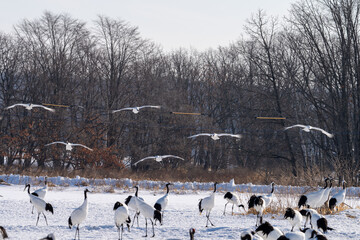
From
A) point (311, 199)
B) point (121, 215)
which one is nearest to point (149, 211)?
point (121, 215)

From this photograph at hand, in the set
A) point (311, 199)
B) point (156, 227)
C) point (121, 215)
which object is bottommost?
point (156, 227)

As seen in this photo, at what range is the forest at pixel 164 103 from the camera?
3516cm

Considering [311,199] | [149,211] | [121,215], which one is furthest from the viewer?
[311,199]

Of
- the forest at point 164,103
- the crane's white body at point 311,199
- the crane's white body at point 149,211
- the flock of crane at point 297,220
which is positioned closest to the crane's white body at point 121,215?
the crane's white body at point 149,211

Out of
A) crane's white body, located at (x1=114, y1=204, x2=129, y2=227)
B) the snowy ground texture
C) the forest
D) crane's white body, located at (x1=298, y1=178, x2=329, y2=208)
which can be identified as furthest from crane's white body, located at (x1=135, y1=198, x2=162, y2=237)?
the forest

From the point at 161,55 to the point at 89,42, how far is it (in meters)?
13.0

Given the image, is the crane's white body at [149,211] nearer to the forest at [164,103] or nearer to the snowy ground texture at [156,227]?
the snowy ground texture at [156,227]

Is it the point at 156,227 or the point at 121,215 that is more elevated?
the point at 121,215

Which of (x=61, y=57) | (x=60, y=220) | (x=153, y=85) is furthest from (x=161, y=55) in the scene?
(x=60, y=220)

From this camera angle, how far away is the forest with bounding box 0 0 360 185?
3516 centimetres

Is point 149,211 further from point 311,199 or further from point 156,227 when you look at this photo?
point 311,199

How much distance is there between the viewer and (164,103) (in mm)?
47281

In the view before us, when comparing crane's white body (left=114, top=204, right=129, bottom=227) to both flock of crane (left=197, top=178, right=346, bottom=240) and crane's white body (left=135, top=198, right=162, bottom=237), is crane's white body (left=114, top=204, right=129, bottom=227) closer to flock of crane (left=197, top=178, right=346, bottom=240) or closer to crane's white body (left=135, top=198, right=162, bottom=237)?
crane's white body (left=135, top=198, right=162, bottom=237)

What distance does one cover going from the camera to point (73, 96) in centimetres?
4403
